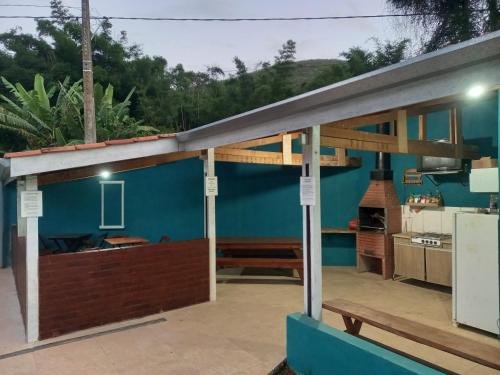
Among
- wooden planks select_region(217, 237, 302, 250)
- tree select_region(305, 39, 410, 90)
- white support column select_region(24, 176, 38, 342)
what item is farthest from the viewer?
tree select_region(305, 39, 410, 90)

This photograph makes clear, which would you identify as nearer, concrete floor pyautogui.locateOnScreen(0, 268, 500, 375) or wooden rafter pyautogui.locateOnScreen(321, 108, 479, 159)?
concrete floor pyautogui.locateOnScreen(0, 268, 500, 375)

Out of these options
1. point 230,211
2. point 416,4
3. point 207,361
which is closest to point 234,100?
point 416,4

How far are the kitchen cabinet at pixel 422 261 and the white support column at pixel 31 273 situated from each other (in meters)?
5.86

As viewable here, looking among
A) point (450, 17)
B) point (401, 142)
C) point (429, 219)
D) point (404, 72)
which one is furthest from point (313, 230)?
point (450, 17)

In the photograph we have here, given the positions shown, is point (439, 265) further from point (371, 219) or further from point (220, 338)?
point (220, 338)

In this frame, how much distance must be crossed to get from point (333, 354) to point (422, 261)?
410cm

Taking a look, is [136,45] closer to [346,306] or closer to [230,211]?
[230,211]

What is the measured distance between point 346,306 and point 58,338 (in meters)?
3.45

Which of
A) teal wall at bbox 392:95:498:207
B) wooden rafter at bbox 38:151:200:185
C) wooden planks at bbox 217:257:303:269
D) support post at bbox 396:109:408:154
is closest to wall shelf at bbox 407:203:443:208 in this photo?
teal wall at bbox 392:95:498:207

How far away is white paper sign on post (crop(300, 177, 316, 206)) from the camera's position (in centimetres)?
355

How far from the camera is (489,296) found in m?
4.52

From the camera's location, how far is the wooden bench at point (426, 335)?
281 centimetres

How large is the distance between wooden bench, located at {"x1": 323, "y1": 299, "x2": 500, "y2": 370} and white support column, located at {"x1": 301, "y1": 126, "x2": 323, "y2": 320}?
503 mm

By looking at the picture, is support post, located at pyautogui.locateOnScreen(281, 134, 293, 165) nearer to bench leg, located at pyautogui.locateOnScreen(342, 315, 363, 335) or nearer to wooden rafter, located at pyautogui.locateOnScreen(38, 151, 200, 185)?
wooden rafter, located at pyautogui.locateOnScreen(38, 151, 200, 185)
